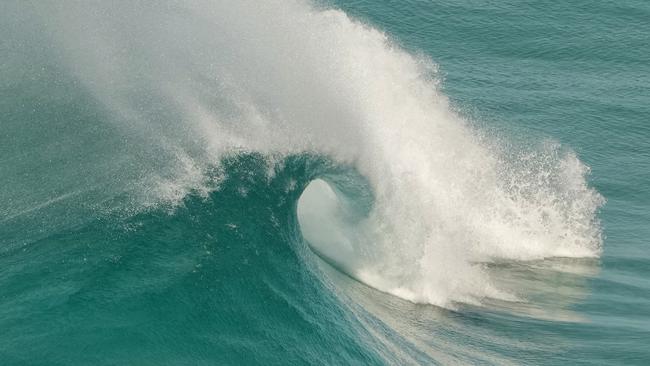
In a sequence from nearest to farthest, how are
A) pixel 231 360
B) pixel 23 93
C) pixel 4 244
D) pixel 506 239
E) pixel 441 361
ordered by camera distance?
pixel 231 360, pixel 4 244, pixel 441 361, pixel 23 93, pixel 506 239

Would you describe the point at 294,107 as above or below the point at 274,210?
above

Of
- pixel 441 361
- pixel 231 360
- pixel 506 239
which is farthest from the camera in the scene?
pixel 506 239

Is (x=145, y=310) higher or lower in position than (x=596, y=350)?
lower

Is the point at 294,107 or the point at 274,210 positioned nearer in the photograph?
the point at 274,210

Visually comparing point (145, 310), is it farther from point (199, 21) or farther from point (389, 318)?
point (199, 21)

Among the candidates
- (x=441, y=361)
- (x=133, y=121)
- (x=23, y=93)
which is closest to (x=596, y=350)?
(x=441, y=361)

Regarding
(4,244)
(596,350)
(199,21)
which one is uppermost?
(199,21)
